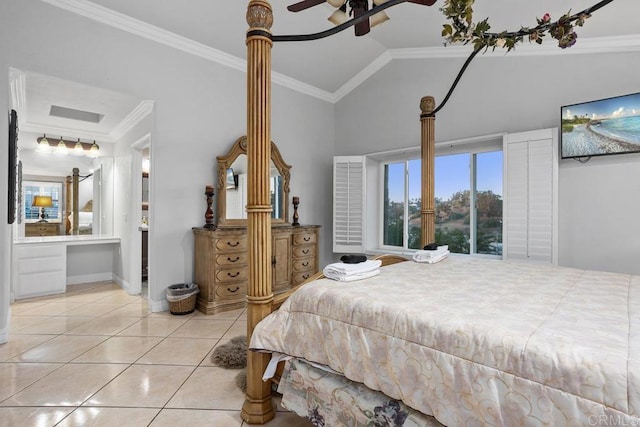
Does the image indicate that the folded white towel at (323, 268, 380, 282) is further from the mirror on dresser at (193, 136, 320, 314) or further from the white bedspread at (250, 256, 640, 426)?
the mirror on dresser at (193, 136, 320, 314)

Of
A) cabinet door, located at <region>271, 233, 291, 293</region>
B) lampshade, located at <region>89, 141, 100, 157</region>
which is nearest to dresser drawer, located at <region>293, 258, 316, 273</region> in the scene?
cabinet door, located at <region>271, 233, 291, 293</region>

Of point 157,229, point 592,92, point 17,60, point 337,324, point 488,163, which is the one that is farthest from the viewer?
point 488,163

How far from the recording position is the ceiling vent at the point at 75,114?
4.18 meters

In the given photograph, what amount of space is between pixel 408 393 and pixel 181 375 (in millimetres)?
1722

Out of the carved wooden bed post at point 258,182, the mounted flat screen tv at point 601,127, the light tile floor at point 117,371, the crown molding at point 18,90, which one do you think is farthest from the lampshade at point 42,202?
the mounted flat screen tv at point 601,127

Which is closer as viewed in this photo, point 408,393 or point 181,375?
point 408,393

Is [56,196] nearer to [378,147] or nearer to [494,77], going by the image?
[378,147]

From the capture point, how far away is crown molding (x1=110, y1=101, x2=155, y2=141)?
3.62 meters

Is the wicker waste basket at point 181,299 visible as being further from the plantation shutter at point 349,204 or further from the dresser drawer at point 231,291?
the plantation shutter at point 349,204

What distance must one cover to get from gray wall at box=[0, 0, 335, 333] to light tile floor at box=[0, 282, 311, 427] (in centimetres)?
48

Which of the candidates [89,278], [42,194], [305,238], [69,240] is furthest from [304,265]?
[42,194]

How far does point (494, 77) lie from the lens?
11.8 ft

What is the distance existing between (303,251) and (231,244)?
1.19 metres

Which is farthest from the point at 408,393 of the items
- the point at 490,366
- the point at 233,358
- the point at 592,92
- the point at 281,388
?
the point at 592,92
